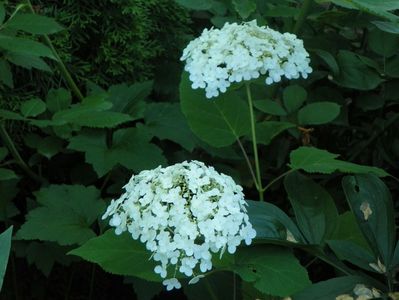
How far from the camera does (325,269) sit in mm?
2207

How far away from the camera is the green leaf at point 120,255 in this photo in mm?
1297

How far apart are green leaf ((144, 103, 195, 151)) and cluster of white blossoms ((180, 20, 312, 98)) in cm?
38

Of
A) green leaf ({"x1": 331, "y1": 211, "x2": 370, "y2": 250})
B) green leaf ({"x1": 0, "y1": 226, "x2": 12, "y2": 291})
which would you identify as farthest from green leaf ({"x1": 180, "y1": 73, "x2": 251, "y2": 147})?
green leaf ({"x1": 0, "y1": 226, "x2": 12, "y2": 291})

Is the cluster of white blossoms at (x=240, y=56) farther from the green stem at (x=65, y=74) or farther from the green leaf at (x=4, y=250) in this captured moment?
the green leaf at (x=4, y=250)

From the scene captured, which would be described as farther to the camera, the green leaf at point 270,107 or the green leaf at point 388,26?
the green leaf at point 270,107

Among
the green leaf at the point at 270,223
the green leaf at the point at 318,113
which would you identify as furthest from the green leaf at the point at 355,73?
the green leaf at the point at 270,223

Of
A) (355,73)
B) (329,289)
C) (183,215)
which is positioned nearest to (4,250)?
(183,215)

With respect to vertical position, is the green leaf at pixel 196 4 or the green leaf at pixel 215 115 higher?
the green leaf at pixel 196 4

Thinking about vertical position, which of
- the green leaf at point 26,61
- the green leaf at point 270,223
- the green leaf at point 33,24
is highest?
the green leaf at point 33,24

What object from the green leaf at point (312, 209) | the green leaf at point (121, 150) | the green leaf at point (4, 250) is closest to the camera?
the green leaf at point (4, 250)

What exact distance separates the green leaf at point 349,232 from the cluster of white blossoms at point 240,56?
35 centimetres

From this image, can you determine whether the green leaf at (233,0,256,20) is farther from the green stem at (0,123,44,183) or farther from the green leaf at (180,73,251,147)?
the green stem at (0,123,44,183)

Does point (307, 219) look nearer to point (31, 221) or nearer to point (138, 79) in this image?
point (31, 221)

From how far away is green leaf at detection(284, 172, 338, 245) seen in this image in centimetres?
149
